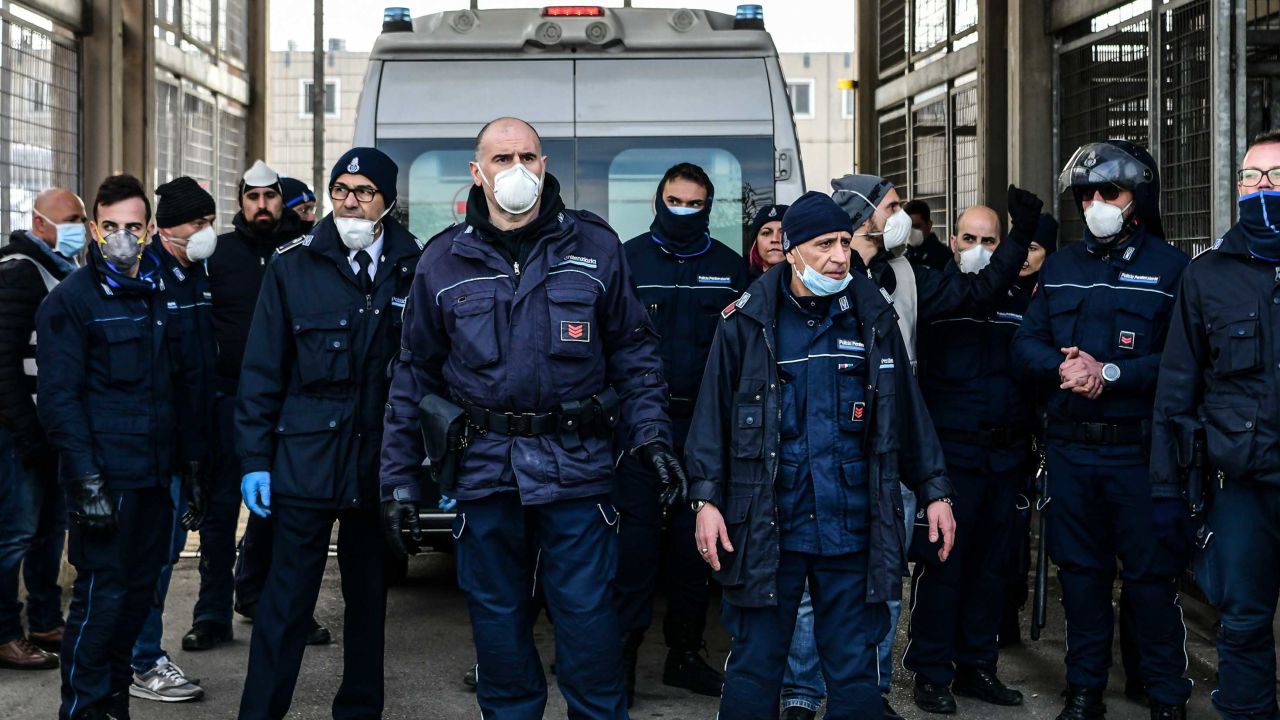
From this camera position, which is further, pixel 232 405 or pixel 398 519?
pixel 232 405

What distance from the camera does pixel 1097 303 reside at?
18.7 feet

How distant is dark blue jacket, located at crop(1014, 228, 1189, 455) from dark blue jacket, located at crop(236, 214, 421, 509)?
7.65 ft

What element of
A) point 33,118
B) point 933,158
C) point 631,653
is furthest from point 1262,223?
point 933,158

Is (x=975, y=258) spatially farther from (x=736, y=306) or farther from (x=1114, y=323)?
(x=736, y=306)

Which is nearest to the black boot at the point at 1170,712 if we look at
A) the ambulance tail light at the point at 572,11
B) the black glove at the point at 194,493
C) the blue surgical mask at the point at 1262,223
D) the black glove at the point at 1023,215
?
the blue surgical mask at the point at 1262,223

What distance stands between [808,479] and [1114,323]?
163 cm

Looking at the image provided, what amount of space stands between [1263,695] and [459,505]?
2.54m

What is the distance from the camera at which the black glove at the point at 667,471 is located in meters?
4.68

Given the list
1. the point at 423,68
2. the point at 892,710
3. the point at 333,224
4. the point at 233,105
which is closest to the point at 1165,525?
the point at 892,710

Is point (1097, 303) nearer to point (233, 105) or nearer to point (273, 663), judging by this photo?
point (273, 663)

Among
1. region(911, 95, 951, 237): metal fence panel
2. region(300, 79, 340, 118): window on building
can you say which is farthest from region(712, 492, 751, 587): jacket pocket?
region(300, 79, 340, 118): window on building

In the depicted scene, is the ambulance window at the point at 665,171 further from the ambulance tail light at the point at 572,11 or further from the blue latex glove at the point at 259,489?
the blue latex glove at the point at 259,489

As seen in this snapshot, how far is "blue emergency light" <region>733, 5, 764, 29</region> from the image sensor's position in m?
7.32

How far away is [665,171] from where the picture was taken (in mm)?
7113
